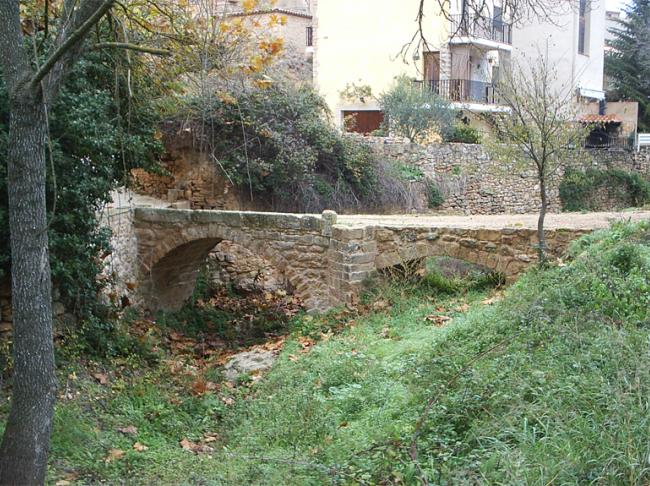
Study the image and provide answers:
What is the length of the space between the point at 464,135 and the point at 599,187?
211 inches

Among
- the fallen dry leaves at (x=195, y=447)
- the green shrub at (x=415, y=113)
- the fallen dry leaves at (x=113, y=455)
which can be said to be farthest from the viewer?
the green shrub at (x=415, y=113)

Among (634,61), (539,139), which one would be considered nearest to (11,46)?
(539,139)

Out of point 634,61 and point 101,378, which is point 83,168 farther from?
point 634,61

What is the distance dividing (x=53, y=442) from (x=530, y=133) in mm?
7939

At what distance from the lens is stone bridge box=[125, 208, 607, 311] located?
11.4 meters

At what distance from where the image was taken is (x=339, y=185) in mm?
16984

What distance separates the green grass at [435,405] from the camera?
14.6 feet

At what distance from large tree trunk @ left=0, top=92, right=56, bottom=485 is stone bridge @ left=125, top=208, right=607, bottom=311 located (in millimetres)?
7039

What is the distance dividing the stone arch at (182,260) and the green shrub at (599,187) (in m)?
13.3

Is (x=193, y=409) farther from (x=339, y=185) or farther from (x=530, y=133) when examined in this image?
(x=339, y=185)

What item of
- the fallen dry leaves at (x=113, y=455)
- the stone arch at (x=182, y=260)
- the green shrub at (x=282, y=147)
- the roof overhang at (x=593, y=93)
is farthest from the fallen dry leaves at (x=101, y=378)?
the roof overhang at (x=593, y=93)

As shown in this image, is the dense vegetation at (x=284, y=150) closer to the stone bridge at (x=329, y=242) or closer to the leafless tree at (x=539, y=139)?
the stone bridge at (x=329, y=242)

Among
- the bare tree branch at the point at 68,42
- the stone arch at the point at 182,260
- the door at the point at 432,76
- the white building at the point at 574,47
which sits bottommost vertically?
the stone arch at the point at 182,260

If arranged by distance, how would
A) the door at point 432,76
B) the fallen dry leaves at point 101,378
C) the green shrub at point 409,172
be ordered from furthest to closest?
the door at point 432,76 → the green shrub at point 409,172 → the fallen dry leaves at point 101,378
